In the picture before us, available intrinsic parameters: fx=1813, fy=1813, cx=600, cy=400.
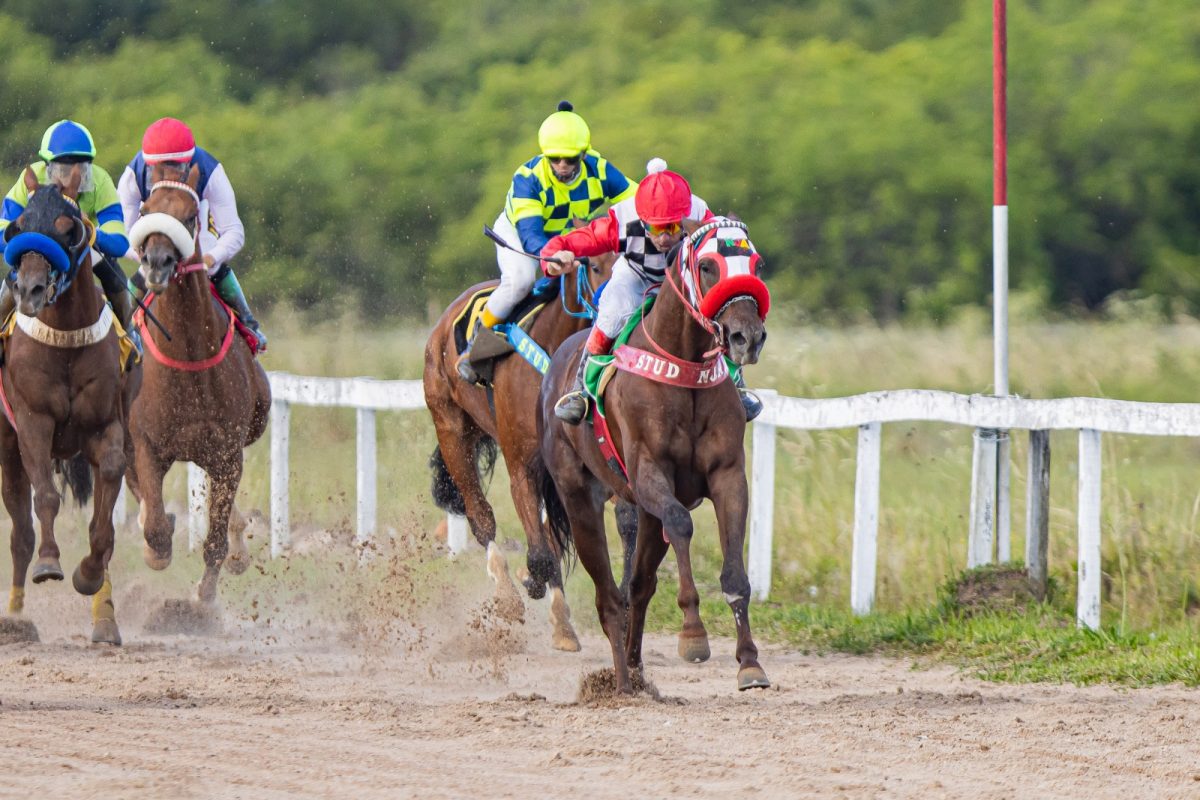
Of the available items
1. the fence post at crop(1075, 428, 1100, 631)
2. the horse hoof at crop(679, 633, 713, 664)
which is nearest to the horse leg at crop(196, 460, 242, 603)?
the horse hoof at crop(679, 633, 713, 664)

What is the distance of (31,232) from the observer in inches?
316

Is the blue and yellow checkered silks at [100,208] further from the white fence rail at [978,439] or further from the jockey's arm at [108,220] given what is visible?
the white fence rail at [978,439]

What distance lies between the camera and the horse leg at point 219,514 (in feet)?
32.0

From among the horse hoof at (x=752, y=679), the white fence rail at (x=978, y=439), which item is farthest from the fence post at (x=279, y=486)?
the horse hoof at (x=752, y=679)

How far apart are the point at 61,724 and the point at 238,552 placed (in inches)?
180

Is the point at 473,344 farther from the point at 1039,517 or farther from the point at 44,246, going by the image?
the point at 1039,517

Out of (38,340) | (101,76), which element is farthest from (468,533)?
(101,76)

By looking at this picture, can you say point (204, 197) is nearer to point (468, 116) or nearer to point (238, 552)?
point (238, 552)

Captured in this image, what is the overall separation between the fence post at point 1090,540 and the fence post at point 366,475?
5.06 metres

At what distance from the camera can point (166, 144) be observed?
30.1 feet

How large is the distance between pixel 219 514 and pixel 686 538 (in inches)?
155

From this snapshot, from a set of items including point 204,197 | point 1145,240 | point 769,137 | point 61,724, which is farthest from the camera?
point 769,137

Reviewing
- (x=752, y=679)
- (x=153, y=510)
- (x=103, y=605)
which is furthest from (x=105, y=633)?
(x=752, y=679)

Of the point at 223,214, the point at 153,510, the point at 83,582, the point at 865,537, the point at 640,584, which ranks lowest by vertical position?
the point at 83,582
